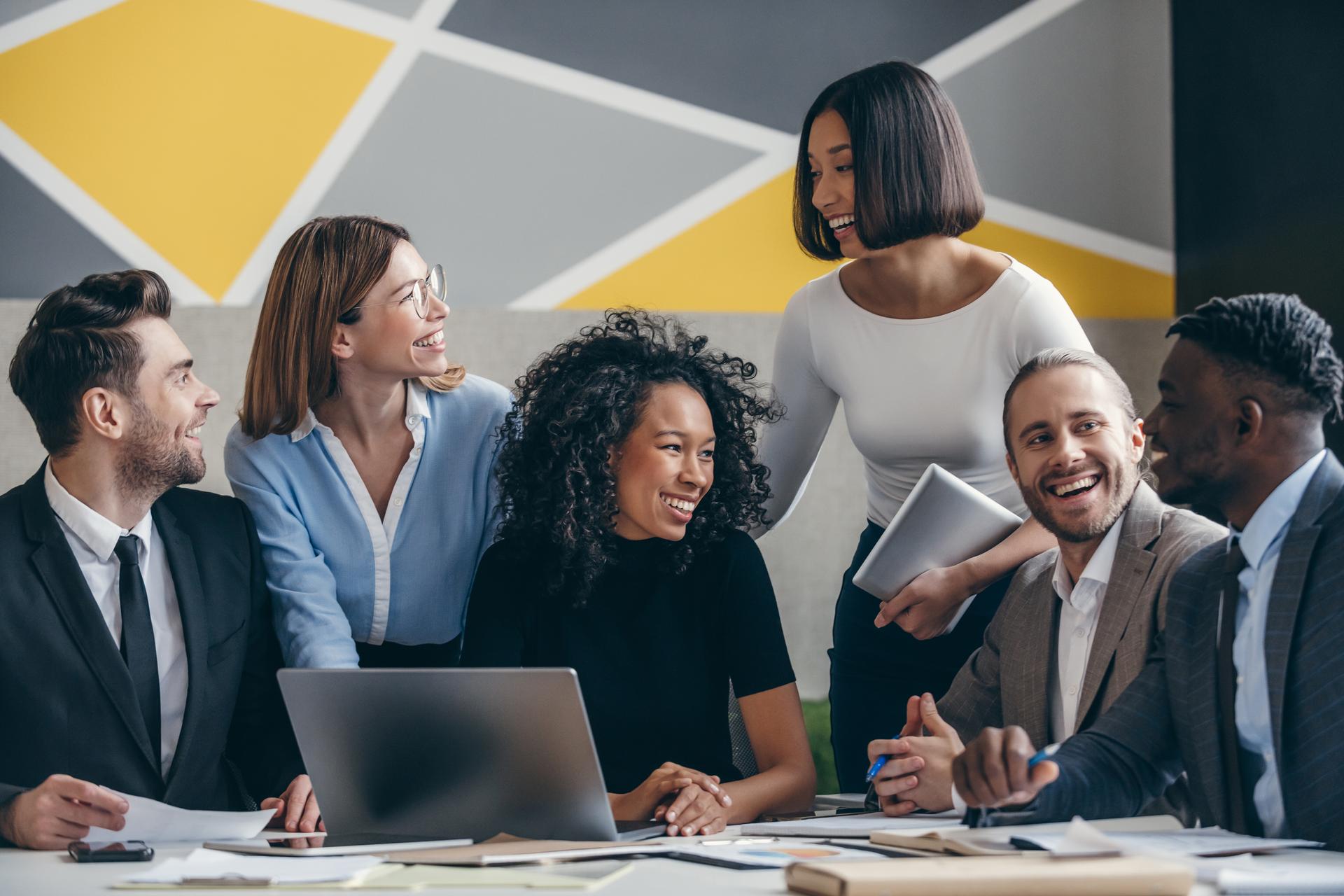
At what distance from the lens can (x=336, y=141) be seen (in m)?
3.94

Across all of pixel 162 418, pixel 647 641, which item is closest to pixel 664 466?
pixel 647 641

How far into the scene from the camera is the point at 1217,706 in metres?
1.55

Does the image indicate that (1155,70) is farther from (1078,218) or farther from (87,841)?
(87,841)

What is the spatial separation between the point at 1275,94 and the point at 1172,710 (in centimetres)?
256

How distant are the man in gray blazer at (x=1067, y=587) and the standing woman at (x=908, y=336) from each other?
0.20m

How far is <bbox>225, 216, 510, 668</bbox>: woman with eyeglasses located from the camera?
2.28 m

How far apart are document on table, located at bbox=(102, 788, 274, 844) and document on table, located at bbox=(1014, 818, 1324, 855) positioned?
0.93 meters

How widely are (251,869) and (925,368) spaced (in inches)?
57.3

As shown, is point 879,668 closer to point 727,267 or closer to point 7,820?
point 7,820

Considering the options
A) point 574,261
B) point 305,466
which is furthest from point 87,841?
point 574,261

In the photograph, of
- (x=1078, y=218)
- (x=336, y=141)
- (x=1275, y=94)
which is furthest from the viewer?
(x=1078, y=218)

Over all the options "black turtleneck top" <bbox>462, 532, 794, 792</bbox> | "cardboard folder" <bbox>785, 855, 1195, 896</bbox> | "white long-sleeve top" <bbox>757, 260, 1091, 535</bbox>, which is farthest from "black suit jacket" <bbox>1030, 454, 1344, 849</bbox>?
"white long-sleeve top" <bbox>757, 260, 1091, 535</bbox>

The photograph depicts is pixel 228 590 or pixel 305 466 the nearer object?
pixel 228 590

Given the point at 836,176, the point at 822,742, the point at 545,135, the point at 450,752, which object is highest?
the point at 545,135
